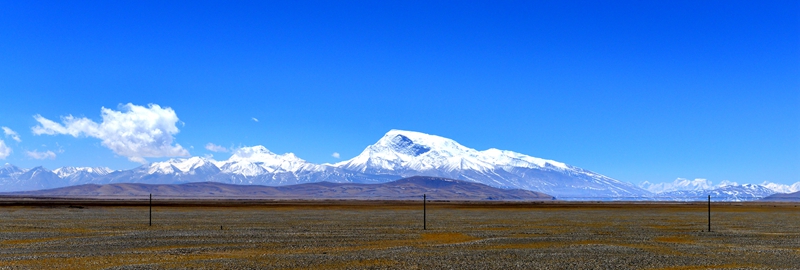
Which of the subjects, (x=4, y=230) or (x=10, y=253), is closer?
(x=10, y=253)

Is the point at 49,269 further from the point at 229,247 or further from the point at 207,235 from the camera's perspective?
the point at 207,235

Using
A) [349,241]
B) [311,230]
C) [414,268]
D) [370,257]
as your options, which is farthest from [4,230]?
[414,268]

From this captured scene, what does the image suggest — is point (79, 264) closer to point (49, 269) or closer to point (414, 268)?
point (49, 269)

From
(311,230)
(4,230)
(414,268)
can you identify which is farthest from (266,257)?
(4,230)

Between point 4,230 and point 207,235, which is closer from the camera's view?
point 207,235

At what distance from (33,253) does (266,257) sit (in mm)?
10951

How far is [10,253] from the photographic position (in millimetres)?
28938

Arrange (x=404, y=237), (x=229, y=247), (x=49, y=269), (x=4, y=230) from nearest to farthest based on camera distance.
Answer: (x=49, y=269)
(x=229, y=247)
(x=404, y=237)
(x=4, y=230)

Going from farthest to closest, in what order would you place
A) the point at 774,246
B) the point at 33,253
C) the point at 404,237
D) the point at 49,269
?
the point at 404,237 → the point at 774,246 → the point at 33,253 → the point at 49,269

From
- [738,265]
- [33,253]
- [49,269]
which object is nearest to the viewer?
[49,269]

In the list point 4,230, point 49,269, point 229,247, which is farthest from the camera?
point 4,230

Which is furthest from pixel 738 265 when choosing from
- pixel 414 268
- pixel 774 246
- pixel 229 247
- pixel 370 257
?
pixel 229 247

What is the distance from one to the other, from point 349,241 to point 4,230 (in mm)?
25077

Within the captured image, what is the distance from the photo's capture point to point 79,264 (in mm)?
25438
